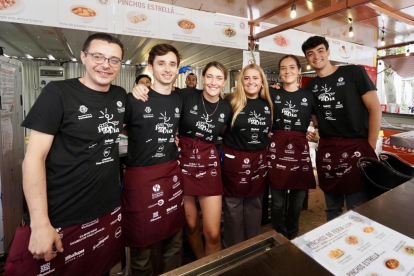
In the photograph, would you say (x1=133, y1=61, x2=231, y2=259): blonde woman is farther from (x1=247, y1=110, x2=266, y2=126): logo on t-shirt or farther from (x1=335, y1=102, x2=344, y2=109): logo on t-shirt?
(x1=335, y1=102, x2=344, y2=109): logo on t-shirt

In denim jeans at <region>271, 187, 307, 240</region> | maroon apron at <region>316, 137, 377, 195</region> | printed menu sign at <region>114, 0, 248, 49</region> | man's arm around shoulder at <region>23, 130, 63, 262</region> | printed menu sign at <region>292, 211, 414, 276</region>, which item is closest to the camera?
printed menu sign at <region>292, 211, 414, 276</region>

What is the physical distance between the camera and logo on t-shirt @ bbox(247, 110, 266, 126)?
2.14 m

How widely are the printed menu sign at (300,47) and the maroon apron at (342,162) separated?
2853mm

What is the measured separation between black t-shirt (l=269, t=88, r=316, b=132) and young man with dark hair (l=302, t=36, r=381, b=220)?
0.12 m

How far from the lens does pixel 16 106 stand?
2.83 metres

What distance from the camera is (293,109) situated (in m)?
2.26

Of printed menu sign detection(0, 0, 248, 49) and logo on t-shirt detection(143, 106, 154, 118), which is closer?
logo on t-shirt detection(143, 106, 154, 118)

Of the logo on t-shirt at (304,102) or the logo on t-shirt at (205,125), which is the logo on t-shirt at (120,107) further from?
the logo on t-shirt at (304,102)

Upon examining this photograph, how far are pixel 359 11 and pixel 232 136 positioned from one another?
13.1 feet

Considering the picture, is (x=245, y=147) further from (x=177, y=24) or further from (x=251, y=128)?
(x=177, y=24)

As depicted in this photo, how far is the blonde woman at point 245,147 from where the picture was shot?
2.14 m

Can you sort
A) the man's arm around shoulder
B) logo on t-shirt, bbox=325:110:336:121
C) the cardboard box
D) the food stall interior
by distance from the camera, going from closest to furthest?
the man's arm around shoulder → logo on t-shirt, bbox=325:110:336:121 → the food stall interior → the cardboard box

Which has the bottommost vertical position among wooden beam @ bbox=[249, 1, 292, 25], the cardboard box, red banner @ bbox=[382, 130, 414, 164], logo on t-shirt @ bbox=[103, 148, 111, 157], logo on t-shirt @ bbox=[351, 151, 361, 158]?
the cardboard box

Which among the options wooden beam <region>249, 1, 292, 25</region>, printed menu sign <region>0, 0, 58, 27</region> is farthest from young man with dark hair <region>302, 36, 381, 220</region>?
printed menu sign <region>0, 0, 58, 27</region>
